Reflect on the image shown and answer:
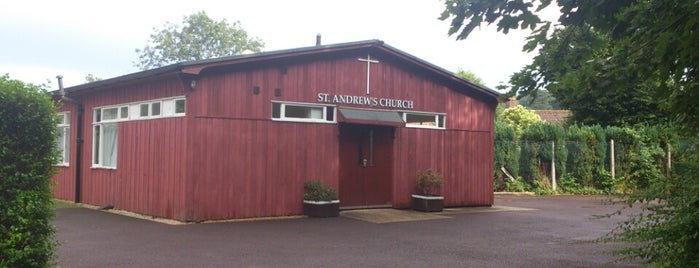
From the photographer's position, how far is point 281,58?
40.5 ft

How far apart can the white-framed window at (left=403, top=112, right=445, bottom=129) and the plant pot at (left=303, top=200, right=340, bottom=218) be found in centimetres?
304

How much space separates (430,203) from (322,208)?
2.86 meters

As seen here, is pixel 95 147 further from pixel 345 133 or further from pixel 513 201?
pixel 513 201

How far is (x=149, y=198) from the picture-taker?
1226 centimetres

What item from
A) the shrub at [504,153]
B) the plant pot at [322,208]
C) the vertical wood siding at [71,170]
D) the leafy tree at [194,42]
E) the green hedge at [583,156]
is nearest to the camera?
the plant pot at [322,208]

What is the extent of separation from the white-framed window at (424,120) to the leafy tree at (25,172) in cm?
989

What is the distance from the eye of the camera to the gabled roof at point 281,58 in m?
11.1

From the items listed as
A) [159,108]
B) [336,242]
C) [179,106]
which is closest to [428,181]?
[336,242]

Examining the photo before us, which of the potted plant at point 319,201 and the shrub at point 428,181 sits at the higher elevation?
the shrub at point 428,181

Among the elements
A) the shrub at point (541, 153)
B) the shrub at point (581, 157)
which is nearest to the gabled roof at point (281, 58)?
the shrub at point (541, 153)

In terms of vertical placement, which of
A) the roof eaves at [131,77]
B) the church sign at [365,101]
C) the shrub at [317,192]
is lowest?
the shrub at [317,192]

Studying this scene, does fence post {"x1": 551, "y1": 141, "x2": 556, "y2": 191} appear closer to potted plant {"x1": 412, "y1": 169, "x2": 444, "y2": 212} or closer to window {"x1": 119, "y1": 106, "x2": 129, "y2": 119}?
potted plant {"x1": 412, "y1": 169, "x2": 444, "y2": 212}

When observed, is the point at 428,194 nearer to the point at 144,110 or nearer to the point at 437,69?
the point at 437,69

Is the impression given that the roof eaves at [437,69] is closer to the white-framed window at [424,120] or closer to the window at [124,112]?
the white-framed window at [424,120]
